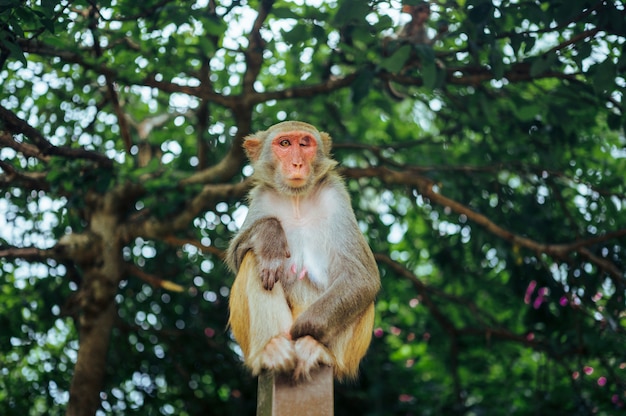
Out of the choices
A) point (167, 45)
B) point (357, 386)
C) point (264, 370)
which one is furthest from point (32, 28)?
point (357, 386)

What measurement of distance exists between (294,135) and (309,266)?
707 mm

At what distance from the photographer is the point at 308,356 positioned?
3.39 meters

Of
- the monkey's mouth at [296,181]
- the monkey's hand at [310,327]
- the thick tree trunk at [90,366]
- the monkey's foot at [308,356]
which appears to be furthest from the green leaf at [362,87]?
the thick tree trunk at [90,366]

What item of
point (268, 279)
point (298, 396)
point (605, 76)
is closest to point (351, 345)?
point (268, 279)

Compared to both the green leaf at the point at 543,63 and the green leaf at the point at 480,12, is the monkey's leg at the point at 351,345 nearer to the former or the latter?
the green leaf at the point at 480,12

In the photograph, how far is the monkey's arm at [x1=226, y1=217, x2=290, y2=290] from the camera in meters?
3.67

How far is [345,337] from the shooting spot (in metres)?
3.82

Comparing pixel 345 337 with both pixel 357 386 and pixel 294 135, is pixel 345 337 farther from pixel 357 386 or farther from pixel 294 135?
pixel 357 386

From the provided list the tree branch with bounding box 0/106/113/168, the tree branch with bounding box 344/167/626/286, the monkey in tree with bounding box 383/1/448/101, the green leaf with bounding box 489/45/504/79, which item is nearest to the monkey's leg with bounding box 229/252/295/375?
the tree branch with bounding box 0/106/113/168

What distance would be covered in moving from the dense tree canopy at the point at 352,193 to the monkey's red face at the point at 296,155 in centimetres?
74

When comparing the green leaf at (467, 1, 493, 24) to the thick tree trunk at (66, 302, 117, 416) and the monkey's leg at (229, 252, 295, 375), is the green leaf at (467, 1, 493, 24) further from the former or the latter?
the thick tree trunk at (66, 302, 117, 416)

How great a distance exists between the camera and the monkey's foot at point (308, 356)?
129 inches

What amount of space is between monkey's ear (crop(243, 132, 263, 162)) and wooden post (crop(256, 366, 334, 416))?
1.49 meters

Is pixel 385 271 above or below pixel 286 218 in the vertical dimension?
below
